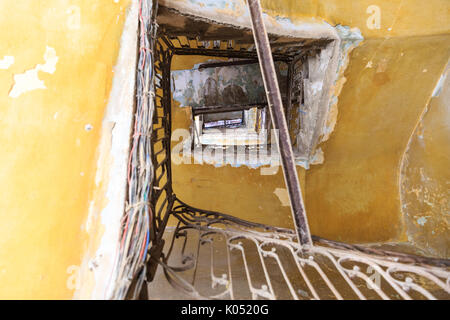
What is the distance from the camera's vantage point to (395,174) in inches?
123

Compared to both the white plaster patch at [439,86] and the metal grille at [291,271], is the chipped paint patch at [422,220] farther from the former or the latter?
the white plaster patch at [439,86]

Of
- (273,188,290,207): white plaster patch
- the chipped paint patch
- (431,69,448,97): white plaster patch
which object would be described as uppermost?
(431,69,448,97): white plaster patch

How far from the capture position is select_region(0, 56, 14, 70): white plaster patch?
4.15 feet

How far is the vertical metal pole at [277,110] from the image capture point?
1425 mm

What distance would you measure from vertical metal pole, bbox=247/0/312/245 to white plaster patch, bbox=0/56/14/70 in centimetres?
143

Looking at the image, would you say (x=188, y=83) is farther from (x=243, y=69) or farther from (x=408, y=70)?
(x=408, y=70)

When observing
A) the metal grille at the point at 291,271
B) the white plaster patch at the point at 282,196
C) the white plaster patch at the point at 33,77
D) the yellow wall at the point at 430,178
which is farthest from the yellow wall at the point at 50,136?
the yellow wall at the point at 430,178

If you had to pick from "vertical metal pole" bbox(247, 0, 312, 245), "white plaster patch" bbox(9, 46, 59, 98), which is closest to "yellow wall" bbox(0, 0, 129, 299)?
"white plaster patch" bbox(9, 46, 59, 98)

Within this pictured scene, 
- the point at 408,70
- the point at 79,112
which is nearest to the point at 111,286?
the point at 79,112

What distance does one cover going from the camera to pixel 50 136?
133 centimetres

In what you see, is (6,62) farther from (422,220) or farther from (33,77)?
(422,220)

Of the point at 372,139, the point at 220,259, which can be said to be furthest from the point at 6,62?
the point at 372,139

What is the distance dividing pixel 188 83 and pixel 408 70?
2.78 metres

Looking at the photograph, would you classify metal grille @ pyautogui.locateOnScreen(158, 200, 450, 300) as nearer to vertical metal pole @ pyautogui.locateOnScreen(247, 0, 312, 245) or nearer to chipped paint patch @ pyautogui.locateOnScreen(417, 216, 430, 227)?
vertical metal pole @ pyautogui.locateOnScreen(247, 0, 312, 245)
